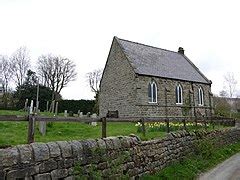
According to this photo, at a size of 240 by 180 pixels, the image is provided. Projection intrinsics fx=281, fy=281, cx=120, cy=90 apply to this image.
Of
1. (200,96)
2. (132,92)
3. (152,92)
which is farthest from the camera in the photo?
(200,96)

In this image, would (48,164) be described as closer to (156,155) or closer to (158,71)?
(156,155)

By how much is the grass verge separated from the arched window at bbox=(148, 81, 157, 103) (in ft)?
37.7

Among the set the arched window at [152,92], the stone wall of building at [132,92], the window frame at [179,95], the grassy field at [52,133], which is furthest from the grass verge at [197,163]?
the window frame at [179,95]

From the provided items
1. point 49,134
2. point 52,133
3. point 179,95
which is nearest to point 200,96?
point 179,95

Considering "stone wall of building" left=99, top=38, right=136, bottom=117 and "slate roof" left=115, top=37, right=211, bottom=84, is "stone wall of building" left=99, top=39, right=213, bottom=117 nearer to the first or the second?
"stone wall of building" left=99, top=38, right=136, bottom=117

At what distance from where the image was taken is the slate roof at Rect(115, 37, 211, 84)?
31297mm

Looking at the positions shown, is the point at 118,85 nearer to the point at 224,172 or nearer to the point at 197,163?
the point at 197,163

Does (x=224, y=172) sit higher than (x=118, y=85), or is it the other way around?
(x=118, y=85)

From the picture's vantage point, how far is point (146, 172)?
1042 centimetres

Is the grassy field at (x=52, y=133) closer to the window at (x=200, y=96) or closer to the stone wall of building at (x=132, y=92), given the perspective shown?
the stone wall of building at (x=132, y=92)

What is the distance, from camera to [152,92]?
30500 mm

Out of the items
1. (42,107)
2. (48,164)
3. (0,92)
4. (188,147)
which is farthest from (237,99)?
(48,164)

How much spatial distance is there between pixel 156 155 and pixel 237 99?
213ft

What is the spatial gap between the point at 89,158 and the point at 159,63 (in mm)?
27847
